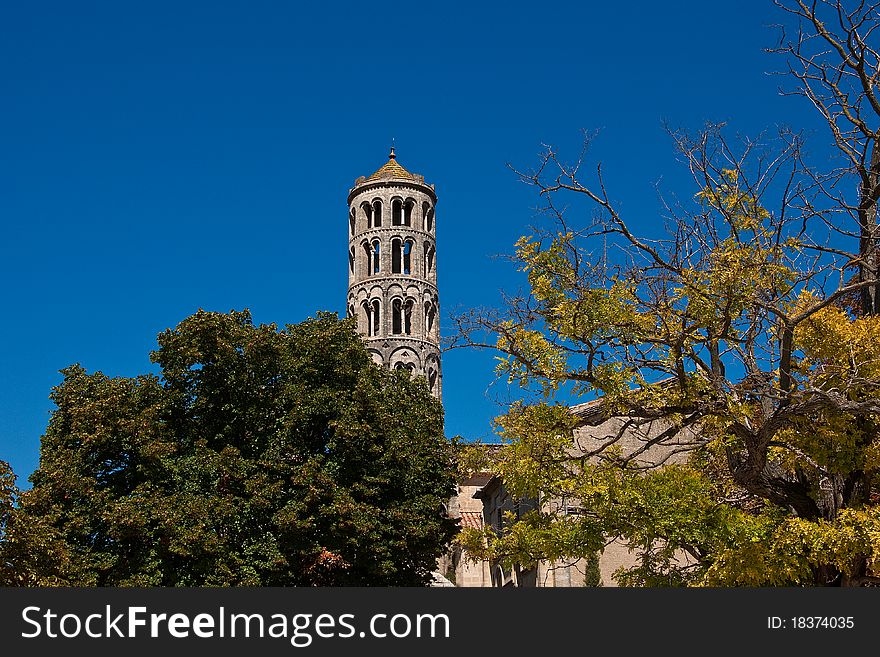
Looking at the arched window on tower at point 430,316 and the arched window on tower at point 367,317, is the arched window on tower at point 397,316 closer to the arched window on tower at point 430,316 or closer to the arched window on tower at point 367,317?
the arched window on tower at point 367,317

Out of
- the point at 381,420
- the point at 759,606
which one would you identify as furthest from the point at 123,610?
the point at 381,420

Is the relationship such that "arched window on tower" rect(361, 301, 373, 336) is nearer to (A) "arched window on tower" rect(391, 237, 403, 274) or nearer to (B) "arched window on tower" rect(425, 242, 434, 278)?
(A) "arched window on tower" rect(391, 237, 403, 274)

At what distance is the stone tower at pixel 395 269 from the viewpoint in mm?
73500

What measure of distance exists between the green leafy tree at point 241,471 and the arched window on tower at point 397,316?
38.9 m

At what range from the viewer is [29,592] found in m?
10.9

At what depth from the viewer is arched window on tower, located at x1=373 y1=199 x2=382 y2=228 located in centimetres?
7639

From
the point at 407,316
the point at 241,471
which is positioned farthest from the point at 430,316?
the point at 241,471

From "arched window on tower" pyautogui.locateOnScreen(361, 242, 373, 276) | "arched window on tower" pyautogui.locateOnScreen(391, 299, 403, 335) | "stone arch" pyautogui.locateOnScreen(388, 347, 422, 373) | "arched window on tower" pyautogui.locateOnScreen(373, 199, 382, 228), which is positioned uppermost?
"arched window on tower" pyautogui.locateOnScreen(373, 199, 382, 228)

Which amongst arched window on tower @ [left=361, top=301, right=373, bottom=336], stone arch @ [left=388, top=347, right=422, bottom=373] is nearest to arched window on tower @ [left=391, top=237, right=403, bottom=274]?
arched window on tower @ [left=361, top=301, right=373, bottom=336]

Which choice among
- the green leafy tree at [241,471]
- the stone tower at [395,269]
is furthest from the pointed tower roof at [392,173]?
the green leafy tree at [241,471]

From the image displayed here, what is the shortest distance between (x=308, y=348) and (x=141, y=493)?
7.30 m

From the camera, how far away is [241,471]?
2983 centimetres

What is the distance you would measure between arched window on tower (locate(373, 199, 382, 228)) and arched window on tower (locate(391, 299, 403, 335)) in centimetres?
604

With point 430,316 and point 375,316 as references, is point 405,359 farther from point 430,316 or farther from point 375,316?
point 430,316
